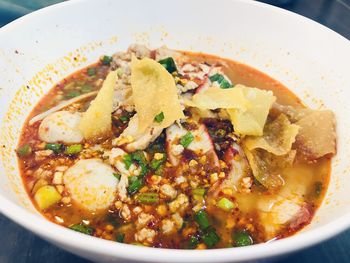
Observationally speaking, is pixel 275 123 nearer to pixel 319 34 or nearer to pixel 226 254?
pixel 319 34

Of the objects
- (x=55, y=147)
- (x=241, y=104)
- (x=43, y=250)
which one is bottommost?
(x=43, y=250)

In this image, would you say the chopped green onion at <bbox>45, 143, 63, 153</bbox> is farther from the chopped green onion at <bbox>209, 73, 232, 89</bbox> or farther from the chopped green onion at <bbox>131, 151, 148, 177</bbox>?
the chopped green onion at <bbox>209, 73, 232, 89</bbox>

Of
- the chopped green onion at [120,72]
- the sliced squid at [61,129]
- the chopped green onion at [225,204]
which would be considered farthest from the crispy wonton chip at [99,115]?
the chopped green onion at [225,204]

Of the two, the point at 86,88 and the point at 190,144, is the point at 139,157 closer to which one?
the point at 190,144

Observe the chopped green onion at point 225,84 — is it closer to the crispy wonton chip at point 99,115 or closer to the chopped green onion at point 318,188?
the crispy wonton chip at point 99,115

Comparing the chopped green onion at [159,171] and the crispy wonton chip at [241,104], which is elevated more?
the crispy wonton chip at [241,104]

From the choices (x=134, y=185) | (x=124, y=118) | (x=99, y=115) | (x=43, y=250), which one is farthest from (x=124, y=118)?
(x=43, y=250)
